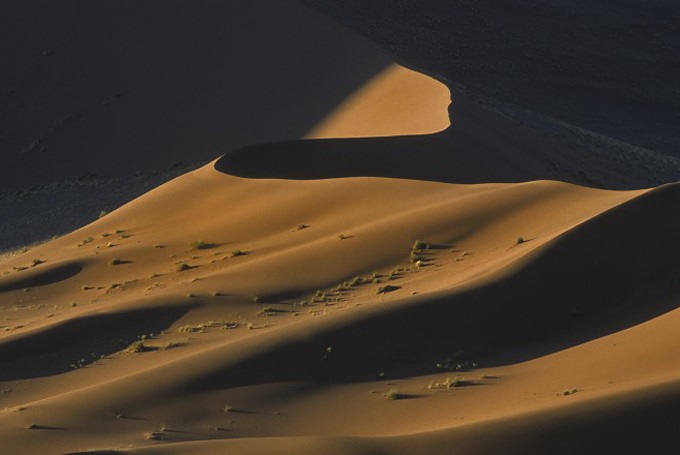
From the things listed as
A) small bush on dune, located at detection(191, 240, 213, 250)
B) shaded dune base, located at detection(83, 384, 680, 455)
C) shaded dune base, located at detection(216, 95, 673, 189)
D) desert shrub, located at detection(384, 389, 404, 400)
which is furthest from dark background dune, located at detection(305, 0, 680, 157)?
shaded dune base, located at detection(83, 384, 680, 455)

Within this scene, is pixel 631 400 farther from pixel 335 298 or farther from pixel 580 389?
pixel 335 298

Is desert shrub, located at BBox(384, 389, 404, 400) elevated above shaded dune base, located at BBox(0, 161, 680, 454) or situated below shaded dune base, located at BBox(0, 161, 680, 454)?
below

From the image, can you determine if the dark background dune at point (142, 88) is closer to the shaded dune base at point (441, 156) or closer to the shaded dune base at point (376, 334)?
the shaded dune base at point (441, 156)

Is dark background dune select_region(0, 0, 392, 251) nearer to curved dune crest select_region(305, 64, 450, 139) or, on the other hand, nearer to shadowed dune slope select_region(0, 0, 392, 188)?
shadowed dune slope select_region(0, 0, 392, 188)

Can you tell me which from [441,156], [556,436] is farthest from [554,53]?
[556,436]

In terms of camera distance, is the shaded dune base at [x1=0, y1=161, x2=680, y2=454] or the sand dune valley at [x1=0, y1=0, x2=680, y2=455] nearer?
the shaded dune base at [x1=0, y1=161, x2=680, y2=454]

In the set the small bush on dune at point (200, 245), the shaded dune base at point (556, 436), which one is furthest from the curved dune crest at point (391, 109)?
the shaded dune base at point (556, 436)

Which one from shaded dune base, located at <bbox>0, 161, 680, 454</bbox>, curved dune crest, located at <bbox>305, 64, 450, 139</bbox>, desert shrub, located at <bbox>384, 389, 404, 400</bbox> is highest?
curved dune crest, located at <bbox>305, 64, 450, 139</bbox>
